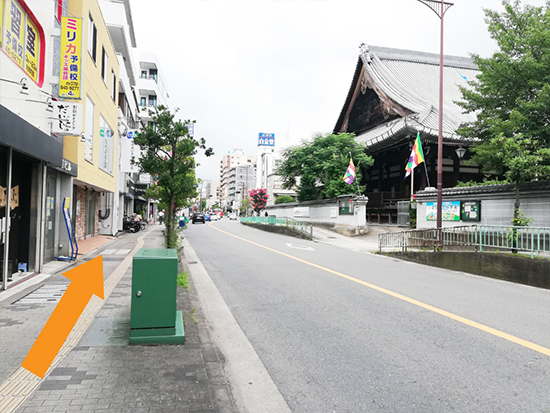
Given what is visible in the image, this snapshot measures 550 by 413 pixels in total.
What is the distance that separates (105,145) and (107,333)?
17.8m

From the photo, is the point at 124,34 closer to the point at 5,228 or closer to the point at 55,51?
the point at 55,51

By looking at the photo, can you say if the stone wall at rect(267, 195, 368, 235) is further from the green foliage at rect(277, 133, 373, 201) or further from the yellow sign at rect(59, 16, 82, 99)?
the yellow sign at rect(59, 16, 82, 99)

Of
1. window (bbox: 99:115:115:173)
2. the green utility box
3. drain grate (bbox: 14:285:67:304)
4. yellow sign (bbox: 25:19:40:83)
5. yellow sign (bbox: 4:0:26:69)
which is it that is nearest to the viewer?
the green utility box

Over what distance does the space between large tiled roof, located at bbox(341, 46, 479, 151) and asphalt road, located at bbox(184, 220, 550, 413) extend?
60.8 feet

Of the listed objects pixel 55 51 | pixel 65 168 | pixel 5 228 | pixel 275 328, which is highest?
pixel 55 51

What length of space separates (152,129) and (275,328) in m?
9.44

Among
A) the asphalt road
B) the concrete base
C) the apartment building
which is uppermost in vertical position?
the apartment building

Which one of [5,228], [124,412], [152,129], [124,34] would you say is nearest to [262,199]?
[124,34]

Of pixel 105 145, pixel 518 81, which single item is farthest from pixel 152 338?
pixel 105 145

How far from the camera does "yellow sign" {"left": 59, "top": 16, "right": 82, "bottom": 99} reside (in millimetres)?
10898

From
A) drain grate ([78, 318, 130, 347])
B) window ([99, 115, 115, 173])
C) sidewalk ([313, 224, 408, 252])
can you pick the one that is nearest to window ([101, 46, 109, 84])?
window ([99, 115, 115, 173])

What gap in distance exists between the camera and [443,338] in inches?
205

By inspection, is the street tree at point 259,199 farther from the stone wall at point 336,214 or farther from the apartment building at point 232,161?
the apartment building at point 232,161

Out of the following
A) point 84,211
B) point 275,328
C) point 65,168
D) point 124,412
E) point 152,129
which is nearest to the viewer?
point 124,412
